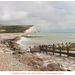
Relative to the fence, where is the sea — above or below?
below

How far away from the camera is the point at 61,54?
18.1 meters

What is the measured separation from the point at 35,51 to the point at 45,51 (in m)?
2.40

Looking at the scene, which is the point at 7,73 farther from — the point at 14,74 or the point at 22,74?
the point at 22,74

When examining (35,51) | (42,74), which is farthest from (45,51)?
(42,74)

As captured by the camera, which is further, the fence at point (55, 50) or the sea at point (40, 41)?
the sea at point (40, 41)

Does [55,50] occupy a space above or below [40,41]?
above

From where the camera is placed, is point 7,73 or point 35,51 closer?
point 7,73

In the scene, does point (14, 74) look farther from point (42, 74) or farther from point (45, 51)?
point (45, 51)

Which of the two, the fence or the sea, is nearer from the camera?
the fence

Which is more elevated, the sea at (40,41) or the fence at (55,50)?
the fence at (55,50)

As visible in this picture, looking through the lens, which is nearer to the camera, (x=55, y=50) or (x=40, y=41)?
(x=55, y=50)

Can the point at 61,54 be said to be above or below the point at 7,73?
below

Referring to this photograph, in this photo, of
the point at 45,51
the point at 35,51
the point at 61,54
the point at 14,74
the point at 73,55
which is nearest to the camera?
the point at 14,74

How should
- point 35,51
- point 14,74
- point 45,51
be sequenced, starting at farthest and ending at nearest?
point 35,51
point 45,51
point 14,74
